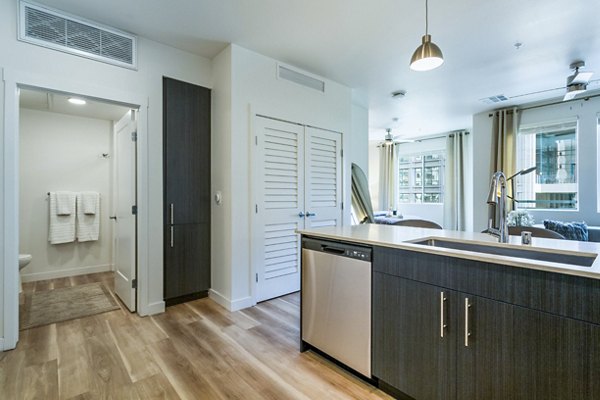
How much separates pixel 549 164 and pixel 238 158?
5.39 meters

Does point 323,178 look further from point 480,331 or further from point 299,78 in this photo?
point 480,331

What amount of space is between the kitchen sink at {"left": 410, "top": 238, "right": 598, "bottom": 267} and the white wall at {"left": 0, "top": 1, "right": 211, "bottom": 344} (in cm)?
254

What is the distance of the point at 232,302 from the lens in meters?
3.05

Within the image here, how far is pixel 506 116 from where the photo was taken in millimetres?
5371

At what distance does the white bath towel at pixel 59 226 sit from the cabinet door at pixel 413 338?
4.57 m

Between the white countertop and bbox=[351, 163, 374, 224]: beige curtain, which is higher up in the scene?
bbox=[351, 163, 374, 224]: beige curtain

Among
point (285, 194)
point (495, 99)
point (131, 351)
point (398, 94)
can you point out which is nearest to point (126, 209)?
point (131, 351)

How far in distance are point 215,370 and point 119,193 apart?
2371 millimetres

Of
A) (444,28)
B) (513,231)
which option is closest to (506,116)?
(444,28)

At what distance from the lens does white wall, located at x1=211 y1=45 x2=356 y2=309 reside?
121 inches

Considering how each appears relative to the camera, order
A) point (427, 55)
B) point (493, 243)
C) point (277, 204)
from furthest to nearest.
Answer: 1. point (277, 204)
2. point (427, 55)
3. point (493, 243)

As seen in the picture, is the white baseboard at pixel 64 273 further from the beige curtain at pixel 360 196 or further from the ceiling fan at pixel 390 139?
the ceiling fan at pixel 390 139

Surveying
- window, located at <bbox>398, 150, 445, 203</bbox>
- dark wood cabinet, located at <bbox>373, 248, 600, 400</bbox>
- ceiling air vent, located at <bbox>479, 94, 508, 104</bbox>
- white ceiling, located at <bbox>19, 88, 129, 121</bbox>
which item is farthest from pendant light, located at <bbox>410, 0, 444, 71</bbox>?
window, located at <bbox>398, 150, 445, 203</bbox>

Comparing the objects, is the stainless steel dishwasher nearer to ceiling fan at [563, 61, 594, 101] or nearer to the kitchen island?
the kitchen island
